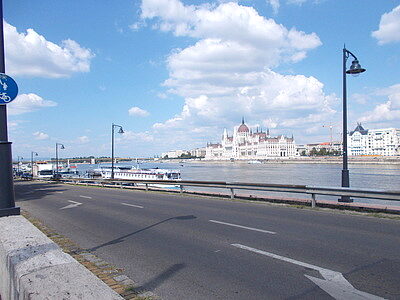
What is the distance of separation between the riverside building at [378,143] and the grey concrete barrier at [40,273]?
19700 cm

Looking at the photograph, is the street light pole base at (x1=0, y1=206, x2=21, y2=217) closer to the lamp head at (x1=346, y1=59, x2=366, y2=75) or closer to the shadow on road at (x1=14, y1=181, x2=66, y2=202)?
the lamp head at (x1=346, y1=59, x2=366, y2=75)

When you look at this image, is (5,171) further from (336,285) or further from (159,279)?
(336,285)

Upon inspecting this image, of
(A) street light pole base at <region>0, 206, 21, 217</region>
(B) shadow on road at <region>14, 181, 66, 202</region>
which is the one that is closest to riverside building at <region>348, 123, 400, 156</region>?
(B) shadow on road at <region>14, 181, 66, 202</region>

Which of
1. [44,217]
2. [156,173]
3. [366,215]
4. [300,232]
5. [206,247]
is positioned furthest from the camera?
[156,173]

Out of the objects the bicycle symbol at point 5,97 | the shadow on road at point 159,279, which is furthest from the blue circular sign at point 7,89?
the shadow on road at point 159,279

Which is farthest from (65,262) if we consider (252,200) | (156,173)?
(156,173)

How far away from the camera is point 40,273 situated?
11.9 feet

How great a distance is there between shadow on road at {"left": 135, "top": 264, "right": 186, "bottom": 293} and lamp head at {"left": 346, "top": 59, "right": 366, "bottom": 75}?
13.4m

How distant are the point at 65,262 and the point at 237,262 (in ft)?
10.9

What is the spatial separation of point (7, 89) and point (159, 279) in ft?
14.9

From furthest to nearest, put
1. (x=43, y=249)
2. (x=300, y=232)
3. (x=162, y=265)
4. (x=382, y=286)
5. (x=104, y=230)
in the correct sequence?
(x=104, y=230)
(x=300, y=232)
(x=162, y=265)
(x=382, y=286)
(x=43, y=249)

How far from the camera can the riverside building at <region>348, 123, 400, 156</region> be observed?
177 m

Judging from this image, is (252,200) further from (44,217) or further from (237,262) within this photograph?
(237,262)

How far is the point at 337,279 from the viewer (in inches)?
206
